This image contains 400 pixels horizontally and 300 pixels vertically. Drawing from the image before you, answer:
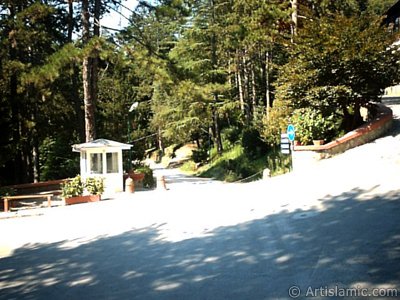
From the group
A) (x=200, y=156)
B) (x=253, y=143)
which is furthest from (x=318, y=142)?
(x=200, y=156)

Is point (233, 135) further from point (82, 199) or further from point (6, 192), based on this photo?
point (6, 192)

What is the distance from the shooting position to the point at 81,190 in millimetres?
15867

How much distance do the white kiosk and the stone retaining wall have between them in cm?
784

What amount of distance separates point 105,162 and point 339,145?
9.99m

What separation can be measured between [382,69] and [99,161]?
1202cm

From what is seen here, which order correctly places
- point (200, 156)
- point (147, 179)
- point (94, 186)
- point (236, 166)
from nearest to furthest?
1. point (94, 186)
2. point (147, 179)
3. point (236, 166)
4. point (200, 156)

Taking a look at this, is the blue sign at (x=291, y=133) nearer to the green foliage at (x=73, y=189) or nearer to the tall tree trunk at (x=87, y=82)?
the green foliage at (x=73, y=189)

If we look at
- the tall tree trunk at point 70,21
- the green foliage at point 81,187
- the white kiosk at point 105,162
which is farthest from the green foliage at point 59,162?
the green foliage at point 81,187

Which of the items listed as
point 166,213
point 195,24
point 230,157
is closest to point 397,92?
point 230,157

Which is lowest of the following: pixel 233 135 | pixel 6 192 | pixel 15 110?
pixel 6 192

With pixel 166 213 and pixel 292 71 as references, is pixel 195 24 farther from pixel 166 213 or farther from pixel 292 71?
pixel 166 213

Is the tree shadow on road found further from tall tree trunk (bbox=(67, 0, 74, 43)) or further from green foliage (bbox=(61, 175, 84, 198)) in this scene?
tall tree trunk (bbox=(67, 0, 74, 43))

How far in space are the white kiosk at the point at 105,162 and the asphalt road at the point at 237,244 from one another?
5121 millimetres

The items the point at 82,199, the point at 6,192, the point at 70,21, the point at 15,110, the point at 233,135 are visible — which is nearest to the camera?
the point at 82,199
